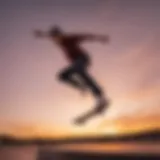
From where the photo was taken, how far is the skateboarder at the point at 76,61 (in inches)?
56.6

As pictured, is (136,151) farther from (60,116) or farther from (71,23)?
(71,23)

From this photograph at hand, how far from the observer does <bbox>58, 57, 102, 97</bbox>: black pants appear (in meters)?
1.44

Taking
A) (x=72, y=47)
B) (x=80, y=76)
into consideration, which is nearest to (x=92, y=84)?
(x=80, y=76)

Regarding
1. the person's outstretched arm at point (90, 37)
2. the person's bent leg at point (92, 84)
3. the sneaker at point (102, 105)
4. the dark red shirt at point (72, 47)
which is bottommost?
the sneaker at point (102, 105)

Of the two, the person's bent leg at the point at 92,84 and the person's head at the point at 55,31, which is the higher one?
the person's head at the point at 55,31

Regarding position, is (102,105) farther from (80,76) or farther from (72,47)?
(72,47)

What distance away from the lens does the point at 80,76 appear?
144 cm

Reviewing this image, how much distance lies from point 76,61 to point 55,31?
0.14 metres

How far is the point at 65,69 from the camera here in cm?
145

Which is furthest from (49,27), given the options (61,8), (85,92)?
(85,92)

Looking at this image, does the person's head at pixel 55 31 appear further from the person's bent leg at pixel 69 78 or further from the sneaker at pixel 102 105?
the sneaker at pixel 102 105

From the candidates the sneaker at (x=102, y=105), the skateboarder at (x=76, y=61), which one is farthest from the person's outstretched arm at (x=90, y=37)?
the sneaker at (x=102, y=105)

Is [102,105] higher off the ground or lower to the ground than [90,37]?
lower

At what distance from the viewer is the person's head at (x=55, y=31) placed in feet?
4.73
